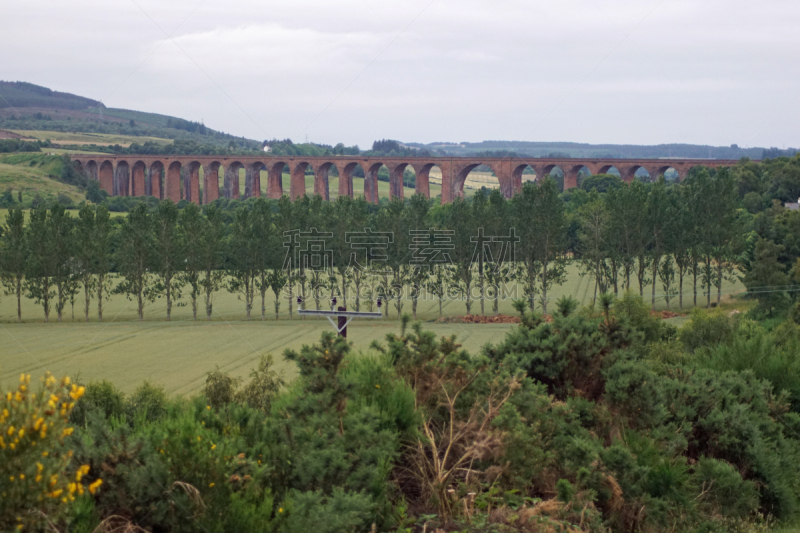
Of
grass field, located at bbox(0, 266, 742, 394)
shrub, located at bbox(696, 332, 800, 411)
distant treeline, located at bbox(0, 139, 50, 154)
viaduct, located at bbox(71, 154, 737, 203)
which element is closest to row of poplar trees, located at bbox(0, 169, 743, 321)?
grass field, located at bbox(0, 266, 742, 394)

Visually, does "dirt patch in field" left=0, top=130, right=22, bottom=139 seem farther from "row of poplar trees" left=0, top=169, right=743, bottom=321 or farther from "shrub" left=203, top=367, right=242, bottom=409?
"shrub" left=203, top=367, right=242, bottom=409

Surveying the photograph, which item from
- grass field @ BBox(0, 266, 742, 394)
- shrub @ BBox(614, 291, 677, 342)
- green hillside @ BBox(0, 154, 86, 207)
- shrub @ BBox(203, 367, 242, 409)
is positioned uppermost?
green hillside @ BBox(0, 154, 86, 207)

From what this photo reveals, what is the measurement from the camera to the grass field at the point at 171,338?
103ft

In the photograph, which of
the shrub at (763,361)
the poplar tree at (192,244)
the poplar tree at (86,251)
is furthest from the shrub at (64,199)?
the shrub at (763,361)

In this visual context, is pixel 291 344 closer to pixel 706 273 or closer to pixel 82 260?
pixel 82 260

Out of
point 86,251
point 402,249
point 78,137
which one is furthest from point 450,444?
point 78,137

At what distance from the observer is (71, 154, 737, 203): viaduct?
81.9 metres

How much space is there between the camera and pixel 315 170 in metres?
90.4

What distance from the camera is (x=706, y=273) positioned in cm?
4750

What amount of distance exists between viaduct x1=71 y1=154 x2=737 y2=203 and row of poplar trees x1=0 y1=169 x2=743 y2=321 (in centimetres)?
2766

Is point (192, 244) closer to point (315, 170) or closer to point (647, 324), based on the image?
point (647, 324)

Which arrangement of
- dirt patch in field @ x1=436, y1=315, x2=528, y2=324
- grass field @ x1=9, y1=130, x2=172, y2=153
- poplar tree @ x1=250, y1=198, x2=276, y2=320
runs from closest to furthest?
1. dirt patch in field @ x1=436, y1=315, x2=528, y2=324
2. poplar tree @ x1=250, y1=198, x2=276, y2=320
3. grass field @ x1=9, y1=130, x2=172, y2=153

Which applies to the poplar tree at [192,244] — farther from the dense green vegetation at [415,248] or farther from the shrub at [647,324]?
the shrub at [647,324]

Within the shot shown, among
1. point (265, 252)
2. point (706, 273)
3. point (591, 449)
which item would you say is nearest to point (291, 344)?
point (265, 252)
